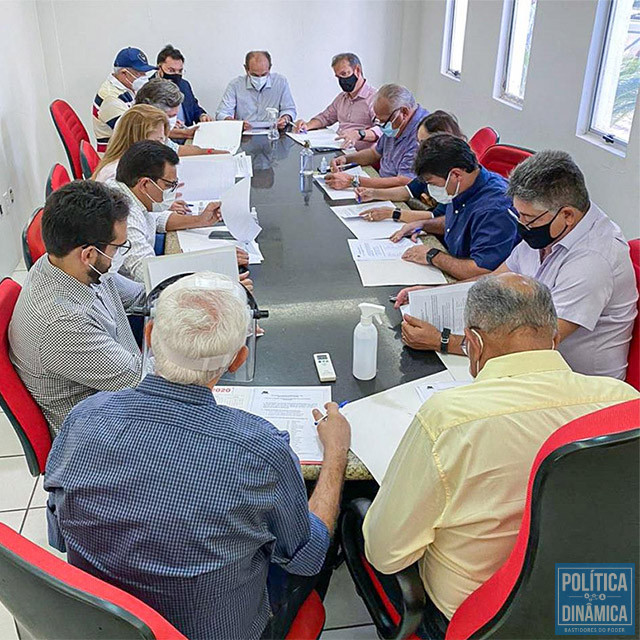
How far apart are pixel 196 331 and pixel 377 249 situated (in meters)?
1.51

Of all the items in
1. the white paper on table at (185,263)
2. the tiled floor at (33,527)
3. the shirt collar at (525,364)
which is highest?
the shirt collar at (525,364)

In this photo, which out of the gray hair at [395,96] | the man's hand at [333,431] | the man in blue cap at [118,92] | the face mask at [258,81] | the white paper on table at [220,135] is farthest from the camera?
the face mask at [258,81]

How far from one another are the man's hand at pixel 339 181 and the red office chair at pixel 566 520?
2.48 meters

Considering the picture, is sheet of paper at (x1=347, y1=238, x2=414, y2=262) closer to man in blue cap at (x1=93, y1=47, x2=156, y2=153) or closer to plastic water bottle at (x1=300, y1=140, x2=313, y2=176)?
plastic water bottle at (x1=300, y1=140, x2=313, y2=176)

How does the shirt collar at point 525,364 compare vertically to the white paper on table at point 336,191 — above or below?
above

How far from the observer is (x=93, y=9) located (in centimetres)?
545

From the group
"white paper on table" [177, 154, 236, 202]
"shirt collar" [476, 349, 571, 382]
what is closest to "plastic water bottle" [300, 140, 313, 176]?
"white paper on table" [177, 154, 236, 202]

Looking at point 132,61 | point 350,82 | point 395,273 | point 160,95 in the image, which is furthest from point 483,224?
point 132,61

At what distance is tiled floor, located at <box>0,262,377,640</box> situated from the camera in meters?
1.85

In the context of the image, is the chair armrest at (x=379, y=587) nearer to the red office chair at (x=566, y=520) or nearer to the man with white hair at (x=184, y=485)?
the red office chair at (x=566, y=520)

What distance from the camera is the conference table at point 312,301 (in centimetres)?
170

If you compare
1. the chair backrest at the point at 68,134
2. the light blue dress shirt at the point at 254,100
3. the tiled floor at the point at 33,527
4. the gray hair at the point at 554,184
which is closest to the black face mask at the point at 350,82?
the light blue dress shirt at the point at 254,100

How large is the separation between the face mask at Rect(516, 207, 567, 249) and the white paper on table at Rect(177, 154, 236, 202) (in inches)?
69.0

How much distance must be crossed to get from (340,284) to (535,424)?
122 centimetres
